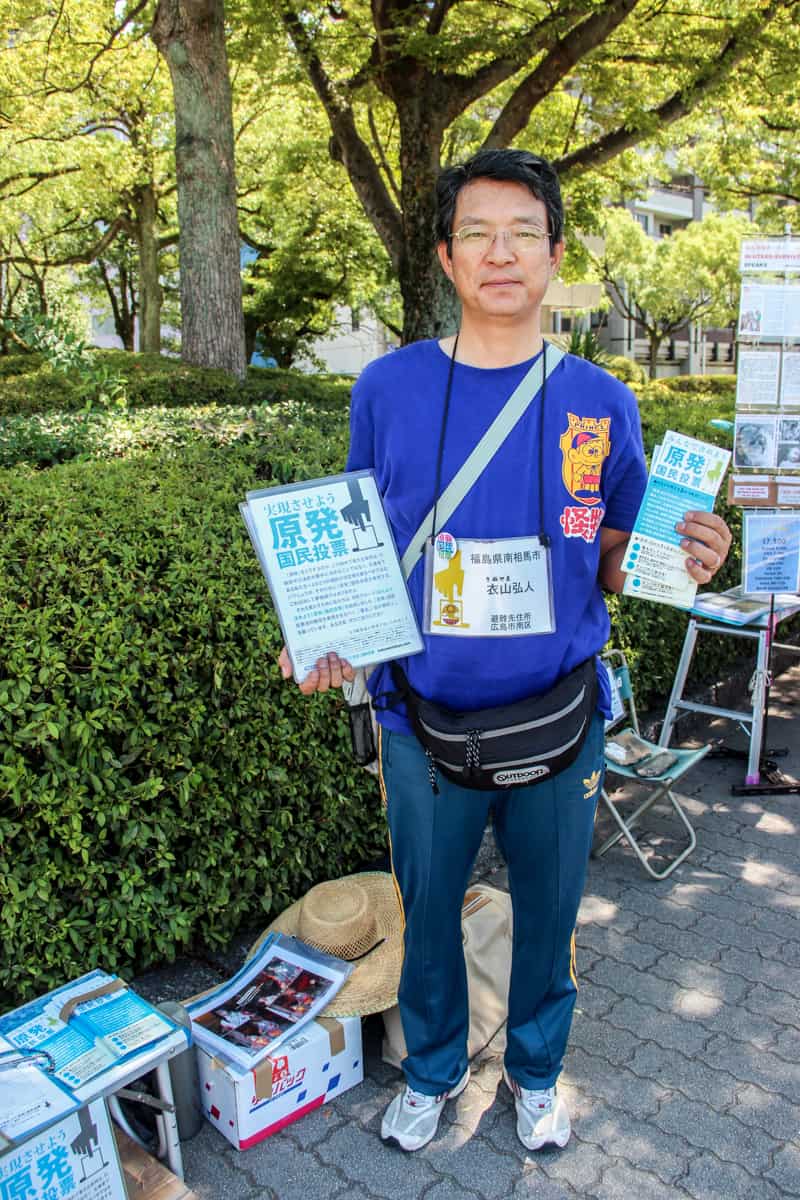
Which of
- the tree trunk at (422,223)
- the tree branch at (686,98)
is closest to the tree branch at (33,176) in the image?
the tree trunk at (422,223)

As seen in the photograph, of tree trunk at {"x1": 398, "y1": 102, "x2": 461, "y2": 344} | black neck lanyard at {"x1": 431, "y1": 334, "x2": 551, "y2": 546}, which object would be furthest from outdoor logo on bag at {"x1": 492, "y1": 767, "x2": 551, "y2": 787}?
tree trunk at {"x1": 398, "y1": 102, "x2": 461, "y2": 344}

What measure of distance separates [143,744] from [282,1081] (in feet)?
3.26

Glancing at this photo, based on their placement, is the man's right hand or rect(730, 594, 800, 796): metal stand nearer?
the man's right hand

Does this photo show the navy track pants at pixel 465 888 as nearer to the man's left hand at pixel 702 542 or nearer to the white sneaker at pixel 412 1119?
the white sneaker at pixel 412 1119

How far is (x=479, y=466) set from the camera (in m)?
2.13

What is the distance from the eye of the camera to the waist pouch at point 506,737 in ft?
7.18

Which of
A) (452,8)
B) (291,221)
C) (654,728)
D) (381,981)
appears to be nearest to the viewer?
(381,981)

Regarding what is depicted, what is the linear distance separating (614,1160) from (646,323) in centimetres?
4703

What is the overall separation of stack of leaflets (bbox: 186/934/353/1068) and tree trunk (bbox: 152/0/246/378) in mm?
7123

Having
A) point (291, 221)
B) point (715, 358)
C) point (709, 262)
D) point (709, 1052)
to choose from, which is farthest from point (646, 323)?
point (709, 1052)

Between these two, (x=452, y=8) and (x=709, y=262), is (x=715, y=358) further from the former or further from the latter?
(x=452, y=8)

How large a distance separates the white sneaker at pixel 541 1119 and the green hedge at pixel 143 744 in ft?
3.48

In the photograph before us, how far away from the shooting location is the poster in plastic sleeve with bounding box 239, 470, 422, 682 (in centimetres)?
213

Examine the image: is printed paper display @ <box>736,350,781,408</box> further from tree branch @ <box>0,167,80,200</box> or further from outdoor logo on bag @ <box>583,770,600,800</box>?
tree branch @ <box>0,167,80,200</box>
